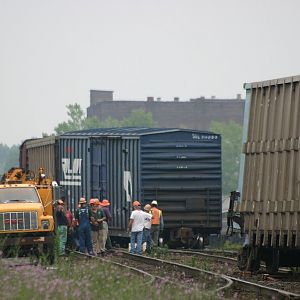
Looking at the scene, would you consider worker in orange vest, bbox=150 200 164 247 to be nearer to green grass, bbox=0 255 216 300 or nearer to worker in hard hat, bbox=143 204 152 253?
worker in hard hat, bbox=143 204 152 253

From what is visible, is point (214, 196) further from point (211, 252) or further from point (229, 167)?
point (229, 167)

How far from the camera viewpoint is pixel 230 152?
161250mm

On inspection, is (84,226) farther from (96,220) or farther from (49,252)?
(49,252)

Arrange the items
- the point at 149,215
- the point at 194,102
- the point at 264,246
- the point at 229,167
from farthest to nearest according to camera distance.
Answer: the point at 194,102
the point at 229,167
the point at 149,215
the point at 264,246

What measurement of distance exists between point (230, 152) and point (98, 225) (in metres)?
129

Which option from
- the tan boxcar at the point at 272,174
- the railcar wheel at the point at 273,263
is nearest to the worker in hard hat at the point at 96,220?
the tan boxcar at the point at 272,174

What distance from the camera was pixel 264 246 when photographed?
23312 millimetres

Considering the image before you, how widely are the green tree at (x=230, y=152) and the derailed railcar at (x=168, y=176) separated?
11780 cm

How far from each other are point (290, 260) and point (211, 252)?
36.2 feet

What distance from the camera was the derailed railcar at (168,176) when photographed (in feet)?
118

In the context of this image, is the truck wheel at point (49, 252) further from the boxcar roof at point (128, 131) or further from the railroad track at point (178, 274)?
the boxcar roof at point (128, 131)

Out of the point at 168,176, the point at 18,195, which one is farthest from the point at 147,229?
the point at 18,195

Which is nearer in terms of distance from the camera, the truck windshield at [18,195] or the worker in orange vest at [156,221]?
the truck windshield at [18,195]

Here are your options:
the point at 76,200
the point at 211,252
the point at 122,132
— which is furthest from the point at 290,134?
the point at 76,200
